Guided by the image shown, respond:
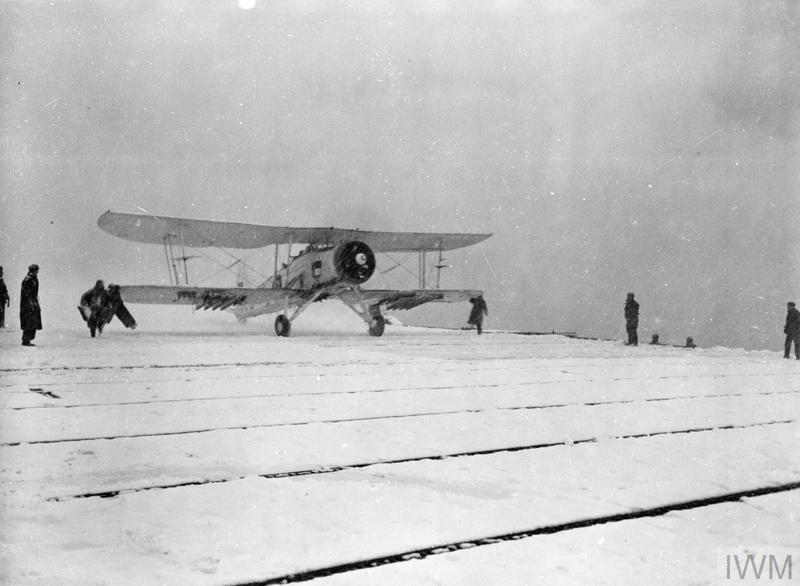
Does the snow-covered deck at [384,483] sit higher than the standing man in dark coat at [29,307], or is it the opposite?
the standing man in dark coat at [29,307]

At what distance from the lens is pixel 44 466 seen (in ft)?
7.11

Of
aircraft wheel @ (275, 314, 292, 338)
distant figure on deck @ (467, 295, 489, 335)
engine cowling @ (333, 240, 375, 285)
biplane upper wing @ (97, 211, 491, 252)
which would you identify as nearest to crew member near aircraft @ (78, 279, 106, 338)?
biplane upper wing @ (97, 211, 491, 252)

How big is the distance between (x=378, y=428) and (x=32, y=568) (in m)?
1.76

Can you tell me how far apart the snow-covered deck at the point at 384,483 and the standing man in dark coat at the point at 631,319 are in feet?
27.0

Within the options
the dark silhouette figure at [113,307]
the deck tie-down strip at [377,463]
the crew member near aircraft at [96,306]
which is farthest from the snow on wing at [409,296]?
the deck tie-down strip at [377,463]

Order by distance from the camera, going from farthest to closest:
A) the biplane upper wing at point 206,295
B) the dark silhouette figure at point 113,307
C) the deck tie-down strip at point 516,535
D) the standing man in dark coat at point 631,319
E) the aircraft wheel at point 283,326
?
the aircraft wheel at point 283,326, the biplane upper wing at point 206,295, the standing man in dark coat at point 631,319, the dark silhouette figure at point 113,307, the deck tie-down strip at point 516,535

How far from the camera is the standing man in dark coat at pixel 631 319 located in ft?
40.4

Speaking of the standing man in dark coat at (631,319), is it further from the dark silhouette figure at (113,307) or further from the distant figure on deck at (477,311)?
the dark silhouette figure at (113,307)

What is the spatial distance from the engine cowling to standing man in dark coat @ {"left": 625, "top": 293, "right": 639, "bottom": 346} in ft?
18.0

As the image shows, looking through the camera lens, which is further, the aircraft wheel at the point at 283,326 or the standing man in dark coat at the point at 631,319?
the aircraft wheel at the point at 283,326

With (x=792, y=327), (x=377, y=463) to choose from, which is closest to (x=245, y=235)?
(x=792, y=327)

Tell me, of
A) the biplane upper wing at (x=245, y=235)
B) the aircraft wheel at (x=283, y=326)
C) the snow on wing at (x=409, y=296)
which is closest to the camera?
the aircraft wheel at (x=283, y=326)

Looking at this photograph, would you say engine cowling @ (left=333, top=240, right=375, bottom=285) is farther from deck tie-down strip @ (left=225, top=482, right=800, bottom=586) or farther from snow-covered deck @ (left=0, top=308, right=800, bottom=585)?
deck tie-down strip @ (left=225, top=482, right=800, bottom=586)

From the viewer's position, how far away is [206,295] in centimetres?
1341
